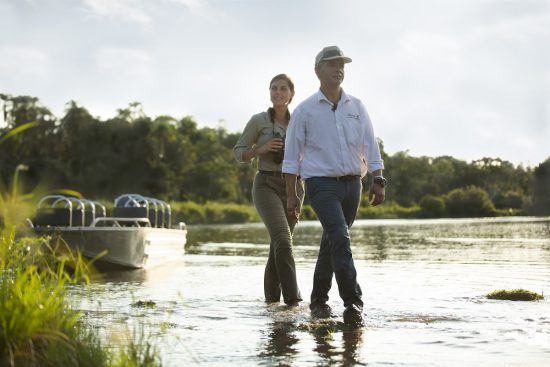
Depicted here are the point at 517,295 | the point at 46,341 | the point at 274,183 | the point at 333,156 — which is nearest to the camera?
the point at 46,341

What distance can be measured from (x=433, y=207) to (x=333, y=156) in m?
86.2

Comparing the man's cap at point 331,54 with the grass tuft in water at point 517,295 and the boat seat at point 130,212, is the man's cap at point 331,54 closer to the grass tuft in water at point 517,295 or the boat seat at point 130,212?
the grass tuft in water at point 517,295

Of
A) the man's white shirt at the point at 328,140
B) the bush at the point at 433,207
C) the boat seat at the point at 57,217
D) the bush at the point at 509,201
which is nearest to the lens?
the man's white shirt at the point at 328,140

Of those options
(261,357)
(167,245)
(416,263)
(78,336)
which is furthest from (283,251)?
(167,245)

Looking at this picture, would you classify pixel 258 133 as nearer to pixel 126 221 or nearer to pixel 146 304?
pixel 146 304

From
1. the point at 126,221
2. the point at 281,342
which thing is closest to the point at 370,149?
the point at 281,342

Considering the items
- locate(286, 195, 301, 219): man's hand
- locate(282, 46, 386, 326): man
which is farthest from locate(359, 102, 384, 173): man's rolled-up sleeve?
locate(286, 195, 301, 219): man's hand

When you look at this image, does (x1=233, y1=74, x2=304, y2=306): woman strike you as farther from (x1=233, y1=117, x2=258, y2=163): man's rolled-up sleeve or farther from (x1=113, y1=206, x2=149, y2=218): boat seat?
(x1=113, y1=206, x2=149, y2=218): boat seat

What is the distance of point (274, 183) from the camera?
8656 millimetres

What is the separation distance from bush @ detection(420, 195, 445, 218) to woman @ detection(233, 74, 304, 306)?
82355mm

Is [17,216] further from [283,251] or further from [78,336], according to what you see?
[283,251]

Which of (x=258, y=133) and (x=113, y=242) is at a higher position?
(x=258, y=133)

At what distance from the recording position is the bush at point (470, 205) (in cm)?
8819

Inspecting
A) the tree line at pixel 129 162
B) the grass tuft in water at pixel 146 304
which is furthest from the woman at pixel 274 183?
the tree line at pixel 129 162
